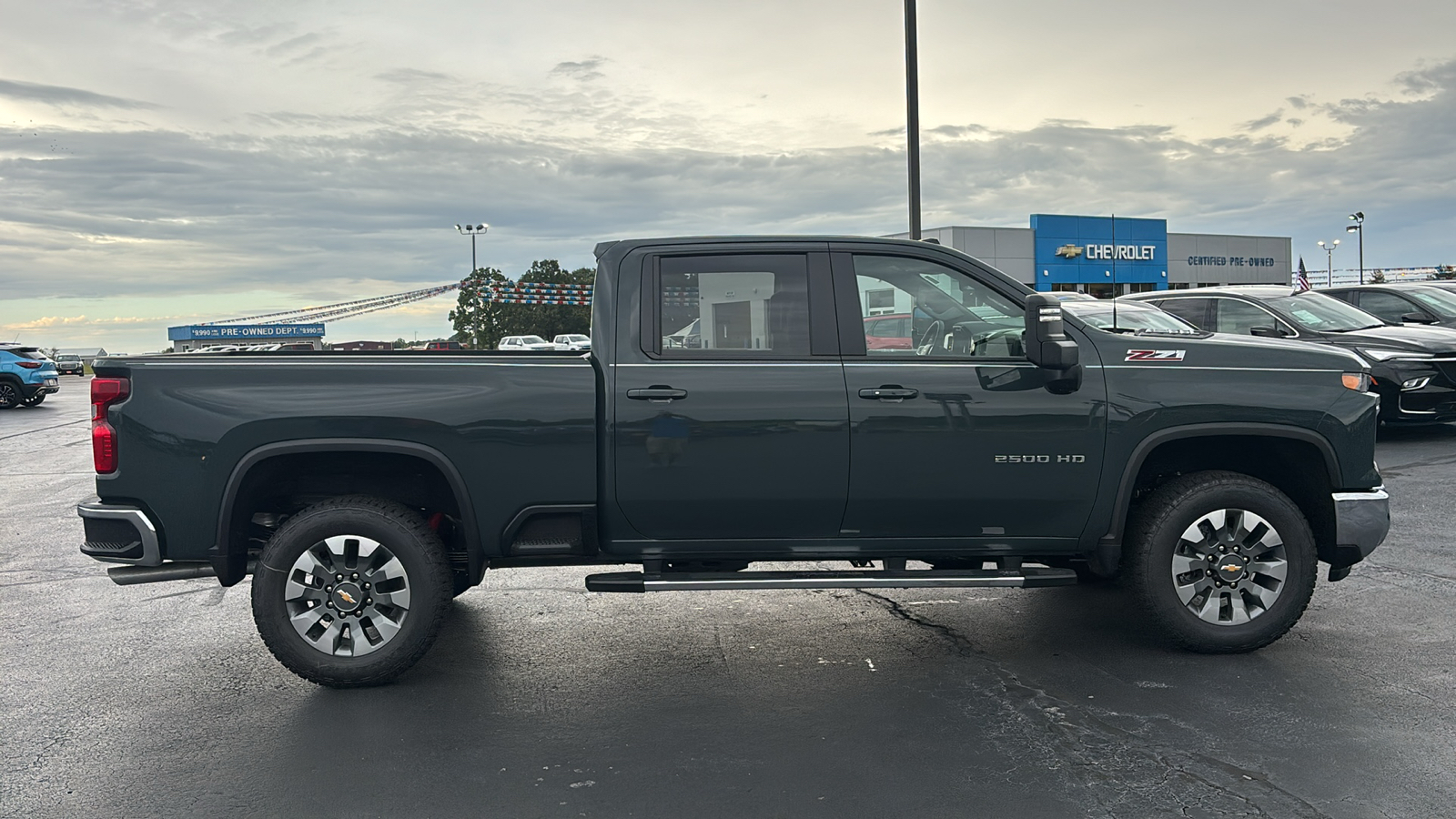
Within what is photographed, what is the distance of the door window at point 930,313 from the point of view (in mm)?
4996

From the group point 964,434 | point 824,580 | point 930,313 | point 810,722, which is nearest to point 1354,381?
point 964,434

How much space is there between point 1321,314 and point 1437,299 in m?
4.44

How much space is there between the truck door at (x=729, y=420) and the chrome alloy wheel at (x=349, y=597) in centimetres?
103

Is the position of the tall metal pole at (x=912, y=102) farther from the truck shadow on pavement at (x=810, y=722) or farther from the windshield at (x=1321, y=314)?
the truck shadow on pavement at (x=810, y=722)

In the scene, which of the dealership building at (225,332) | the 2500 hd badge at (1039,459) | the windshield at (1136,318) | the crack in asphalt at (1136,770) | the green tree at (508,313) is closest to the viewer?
the crack in asphalt at (1136,770)

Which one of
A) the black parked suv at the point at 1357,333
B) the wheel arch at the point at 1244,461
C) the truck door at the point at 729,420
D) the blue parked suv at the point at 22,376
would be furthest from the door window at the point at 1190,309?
the blue parked suv at the point at 22,376

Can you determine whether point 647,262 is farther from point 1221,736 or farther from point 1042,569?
point 1221,736

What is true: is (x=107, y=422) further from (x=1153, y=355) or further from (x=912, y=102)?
(x=912, y=102)

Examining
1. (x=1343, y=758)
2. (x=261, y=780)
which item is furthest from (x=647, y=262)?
(x=1343, y=758)

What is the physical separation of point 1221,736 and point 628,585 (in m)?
2.43

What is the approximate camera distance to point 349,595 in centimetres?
481

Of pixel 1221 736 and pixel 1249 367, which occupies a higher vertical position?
pixel 1249 367

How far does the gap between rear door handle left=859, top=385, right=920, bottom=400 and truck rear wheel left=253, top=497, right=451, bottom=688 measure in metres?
2.03

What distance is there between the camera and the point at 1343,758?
153 inches
